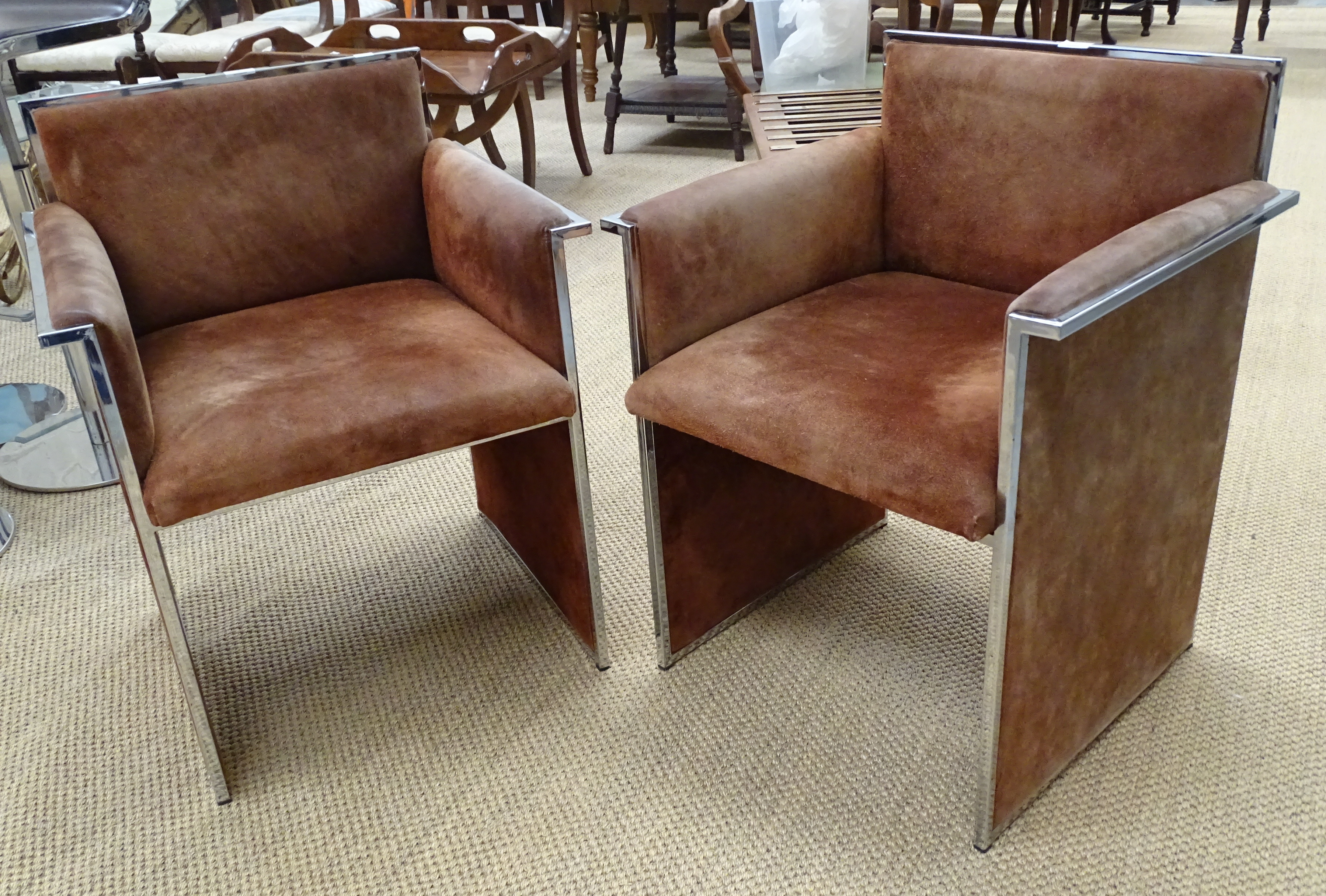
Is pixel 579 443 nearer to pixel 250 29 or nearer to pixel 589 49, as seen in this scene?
pixel 250 29

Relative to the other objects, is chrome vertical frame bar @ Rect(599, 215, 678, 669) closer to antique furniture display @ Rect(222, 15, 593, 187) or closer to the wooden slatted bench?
the wooden slatted bench

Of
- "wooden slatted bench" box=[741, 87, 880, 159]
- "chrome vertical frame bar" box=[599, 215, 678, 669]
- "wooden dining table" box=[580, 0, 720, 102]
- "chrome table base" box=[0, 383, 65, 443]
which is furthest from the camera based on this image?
"wooden dining table" box=[580, 0, 720, 102]

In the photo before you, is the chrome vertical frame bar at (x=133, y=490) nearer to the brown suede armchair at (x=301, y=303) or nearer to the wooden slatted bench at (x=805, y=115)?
the brown suede armchair at (x=301, y=303)

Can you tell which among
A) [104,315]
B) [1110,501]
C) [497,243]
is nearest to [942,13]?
[497,243]

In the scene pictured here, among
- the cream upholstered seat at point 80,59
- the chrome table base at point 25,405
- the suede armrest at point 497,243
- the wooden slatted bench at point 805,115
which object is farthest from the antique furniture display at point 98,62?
the suede armrest at point 497,243

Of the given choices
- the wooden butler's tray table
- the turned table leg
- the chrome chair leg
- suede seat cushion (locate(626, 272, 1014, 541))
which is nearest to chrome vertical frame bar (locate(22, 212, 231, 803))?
the chrome chair leg

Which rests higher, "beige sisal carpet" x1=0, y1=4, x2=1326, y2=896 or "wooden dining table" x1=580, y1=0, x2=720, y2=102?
"wooden dining table" x1=580, y1=0, x2=720, y2=102

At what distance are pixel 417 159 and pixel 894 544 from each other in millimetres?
902

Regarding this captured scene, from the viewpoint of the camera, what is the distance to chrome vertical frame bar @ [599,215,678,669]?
49.3 inches

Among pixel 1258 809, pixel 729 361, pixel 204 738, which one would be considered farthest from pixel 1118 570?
pixel 204 738

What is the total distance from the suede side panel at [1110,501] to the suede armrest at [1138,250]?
4cm

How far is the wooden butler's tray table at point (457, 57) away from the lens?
9.54ft

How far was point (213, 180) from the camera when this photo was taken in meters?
1.46

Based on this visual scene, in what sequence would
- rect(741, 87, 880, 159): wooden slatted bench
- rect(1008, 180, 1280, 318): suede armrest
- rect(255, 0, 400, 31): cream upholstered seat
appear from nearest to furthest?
rect(1008, 180, 1280, 318): suede armrest → rect(741, 87, 880, 159): wooden slatted bench → rect(255, 0, 400, 31): cream upholstered seat
